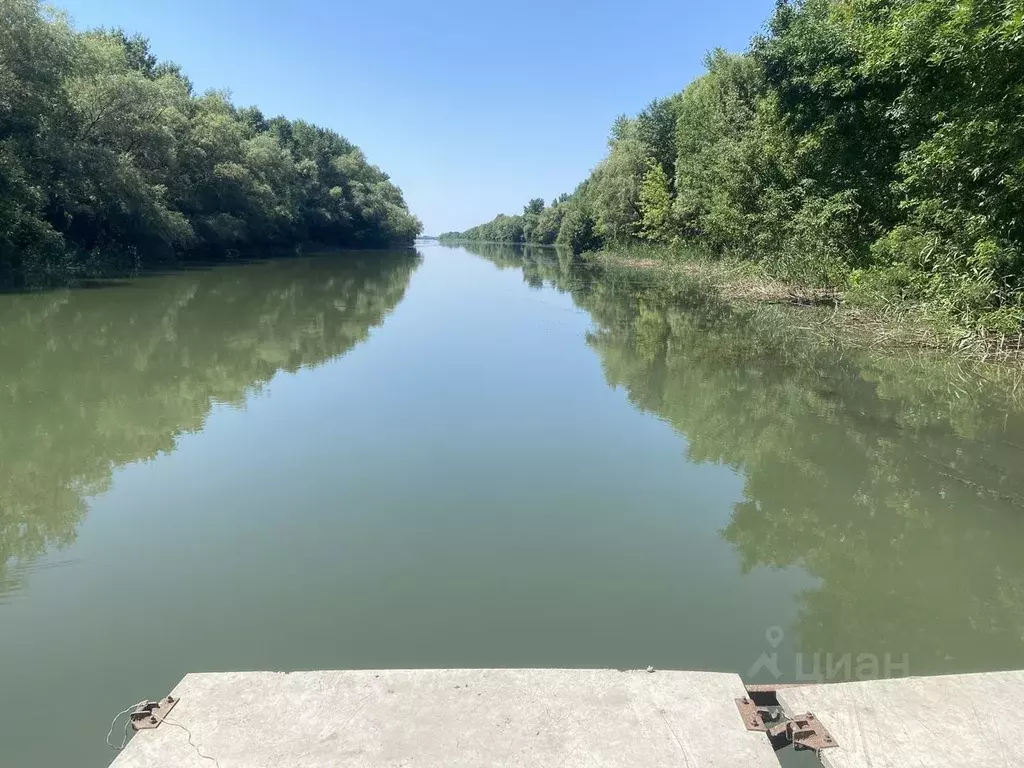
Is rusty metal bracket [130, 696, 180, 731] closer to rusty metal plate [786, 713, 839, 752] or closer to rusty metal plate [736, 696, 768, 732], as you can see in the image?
rusty metal plate [736, 696, 768, 732]

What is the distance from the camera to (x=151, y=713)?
225 cm

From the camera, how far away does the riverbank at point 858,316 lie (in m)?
9.57

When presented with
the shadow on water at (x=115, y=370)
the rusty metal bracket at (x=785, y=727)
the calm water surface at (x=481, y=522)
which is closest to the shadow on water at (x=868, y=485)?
the calm water surface at (x=481, y=522)

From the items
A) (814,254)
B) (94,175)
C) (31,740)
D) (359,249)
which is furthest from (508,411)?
(359,249)

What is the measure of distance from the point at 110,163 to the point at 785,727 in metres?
24.2

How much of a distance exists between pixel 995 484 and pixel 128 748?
19.0ft

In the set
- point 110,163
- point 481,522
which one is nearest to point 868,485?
point 481,522

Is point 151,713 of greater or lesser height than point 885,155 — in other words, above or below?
below

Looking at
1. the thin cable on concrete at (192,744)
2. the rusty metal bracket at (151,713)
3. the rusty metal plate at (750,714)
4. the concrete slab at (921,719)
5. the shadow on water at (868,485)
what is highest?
the rusty metal bracket at (151,713)

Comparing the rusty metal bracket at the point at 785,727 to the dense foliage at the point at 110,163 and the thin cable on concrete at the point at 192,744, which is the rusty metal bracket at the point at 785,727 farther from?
the dense foliage at the point at 110,163

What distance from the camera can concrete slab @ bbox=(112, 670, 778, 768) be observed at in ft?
6.88

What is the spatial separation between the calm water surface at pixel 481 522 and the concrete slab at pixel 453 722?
48 centimetres

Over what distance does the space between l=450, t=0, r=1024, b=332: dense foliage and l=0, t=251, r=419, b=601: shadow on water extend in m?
9.59

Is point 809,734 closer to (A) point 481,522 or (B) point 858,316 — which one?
(A) point 481,522
